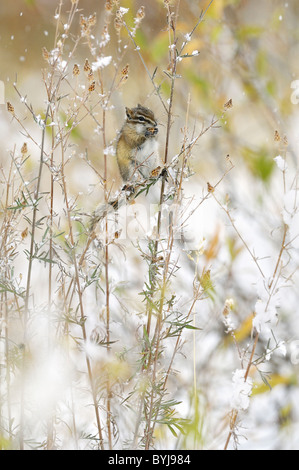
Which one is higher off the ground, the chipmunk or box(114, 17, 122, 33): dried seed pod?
the chipmunk

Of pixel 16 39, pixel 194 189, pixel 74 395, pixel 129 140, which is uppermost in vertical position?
pixel 16 39

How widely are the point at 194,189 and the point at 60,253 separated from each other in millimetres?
1719

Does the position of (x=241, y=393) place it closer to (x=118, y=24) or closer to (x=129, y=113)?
(x=118, y=24)

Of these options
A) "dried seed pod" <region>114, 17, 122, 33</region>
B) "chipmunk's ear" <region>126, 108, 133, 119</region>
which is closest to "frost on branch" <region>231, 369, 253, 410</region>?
"dried seed pod" <region>114, 17, 122, 33</region>

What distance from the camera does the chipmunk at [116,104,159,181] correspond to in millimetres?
1634

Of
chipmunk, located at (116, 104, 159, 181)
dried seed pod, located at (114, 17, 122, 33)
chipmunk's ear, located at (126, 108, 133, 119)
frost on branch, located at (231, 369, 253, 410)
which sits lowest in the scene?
frost on branch, located at (231, 369, 253, 410)

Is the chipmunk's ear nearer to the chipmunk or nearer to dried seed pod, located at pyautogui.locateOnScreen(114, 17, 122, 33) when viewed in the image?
the chipmunk

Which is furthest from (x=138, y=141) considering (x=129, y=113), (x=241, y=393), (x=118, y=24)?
(x=241, y=393)

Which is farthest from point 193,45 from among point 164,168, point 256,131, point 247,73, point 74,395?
point 74,395

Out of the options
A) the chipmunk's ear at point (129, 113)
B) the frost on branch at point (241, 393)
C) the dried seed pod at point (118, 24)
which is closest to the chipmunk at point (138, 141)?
the chipmunk's ear at point (129, 113)

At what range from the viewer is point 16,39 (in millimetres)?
3184

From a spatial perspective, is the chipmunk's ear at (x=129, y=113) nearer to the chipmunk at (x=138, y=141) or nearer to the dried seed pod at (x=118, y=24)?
the chipmunk at (x=138, y=141)

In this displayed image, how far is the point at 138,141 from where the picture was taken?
5.45 feet
